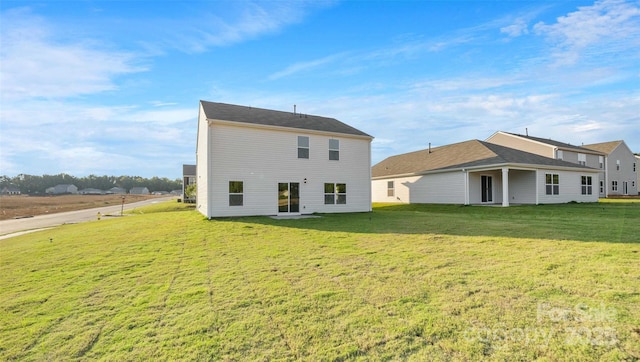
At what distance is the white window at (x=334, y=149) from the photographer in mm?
17692

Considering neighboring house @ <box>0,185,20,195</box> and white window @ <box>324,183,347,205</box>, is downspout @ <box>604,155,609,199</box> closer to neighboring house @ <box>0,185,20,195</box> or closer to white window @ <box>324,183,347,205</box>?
white window @ <box>324,183,347,205</box>

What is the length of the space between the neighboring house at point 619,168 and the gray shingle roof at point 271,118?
34.4m

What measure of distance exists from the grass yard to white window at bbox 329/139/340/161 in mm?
10345

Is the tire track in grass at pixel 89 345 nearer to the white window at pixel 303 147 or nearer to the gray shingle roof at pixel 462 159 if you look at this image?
the white window at pixel 303 147

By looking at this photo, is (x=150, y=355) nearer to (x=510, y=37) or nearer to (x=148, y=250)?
(x=148, y=250)

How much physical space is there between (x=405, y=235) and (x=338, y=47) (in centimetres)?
1085

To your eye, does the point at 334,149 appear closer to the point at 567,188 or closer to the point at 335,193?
the point at 335,193

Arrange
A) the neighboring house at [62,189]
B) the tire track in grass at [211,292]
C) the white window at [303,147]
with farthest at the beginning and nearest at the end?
the neighboring house at [62,189]
the white window at [303,147]
the tire track in grass at [211,292]

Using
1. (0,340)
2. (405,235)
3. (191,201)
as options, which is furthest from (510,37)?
(191,201)

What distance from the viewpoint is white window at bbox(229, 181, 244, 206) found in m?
15.2

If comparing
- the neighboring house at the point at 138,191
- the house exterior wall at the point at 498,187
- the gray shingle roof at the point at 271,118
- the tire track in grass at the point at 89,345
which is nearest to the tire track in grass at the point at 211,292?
the tire track in grass at the point at 89,345

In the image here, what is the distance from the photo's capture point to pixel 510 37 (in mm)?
13781

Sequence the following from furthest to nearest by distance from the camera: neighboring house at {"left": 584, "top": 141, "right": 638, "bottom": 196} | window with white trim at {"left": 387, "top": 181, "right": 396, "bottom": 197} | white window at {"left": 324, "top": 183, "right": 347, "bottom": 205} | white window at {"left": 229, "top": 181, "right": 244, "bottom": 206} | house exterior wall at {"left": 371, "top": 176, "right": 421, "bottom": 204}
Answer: neighboring house at {"left": 584, "top": 141, "right": 638, "bottom": 196}
window with white trim at {"left": 387, "top": 181, "right": 396, "bottom": 197}
house exterior wall at {"left": 371, "top": 176, "right": 421, "bottom": 204}
white window at {"left": 324, "top": 183, "right": 347, "bottom": 205}
white window at {"left": 229, "top": 181, "right": 244, "bottom": 206}

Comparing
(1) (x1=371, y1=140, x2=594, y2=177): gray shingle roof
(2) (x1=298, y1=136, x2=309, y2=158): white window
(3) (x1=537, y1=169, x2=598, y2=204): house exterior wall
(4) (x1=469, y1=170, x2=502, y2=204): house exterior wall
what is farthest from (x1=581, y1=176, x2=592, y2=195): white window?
(2) (x1=298, y1=136, x2=309, y2=158): white window
